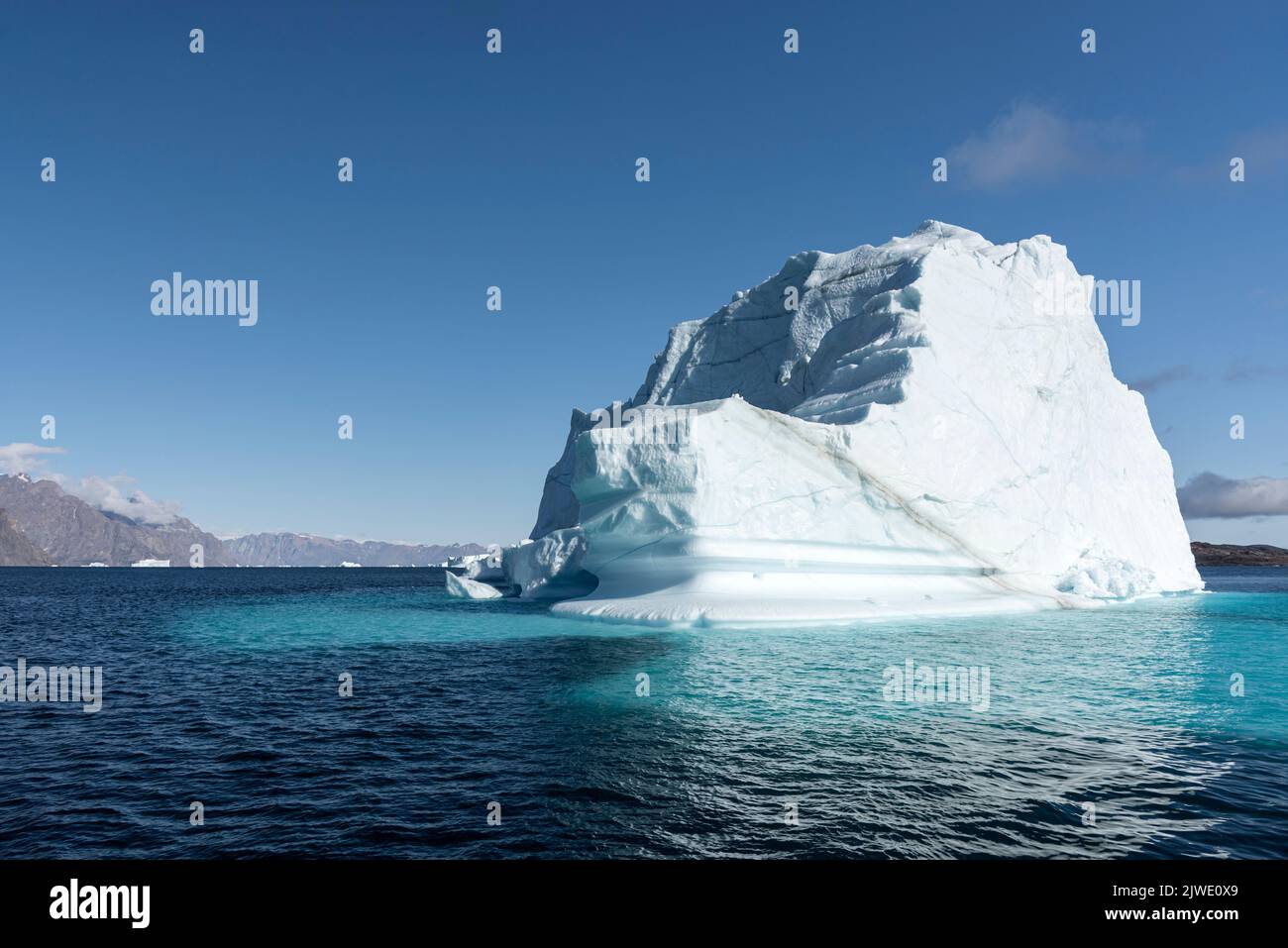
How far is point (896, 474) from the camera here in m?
28.9

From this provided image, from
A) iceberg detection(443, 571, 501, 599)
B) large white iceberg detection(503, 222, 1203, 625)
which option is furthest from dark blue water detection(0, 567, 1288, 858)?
iceberg detection(443, 571, 501, 599)

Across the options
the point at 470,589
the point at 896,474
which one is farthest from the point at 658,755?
the point at 470,589

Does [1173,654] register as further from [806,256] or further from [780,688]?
[806,256]

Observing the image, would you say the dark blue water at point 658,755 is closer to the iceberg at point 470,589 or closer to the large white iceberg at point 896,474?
the large white iceberg at point 896,474

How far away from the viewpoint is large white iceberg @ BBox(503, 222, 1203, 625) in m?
25.3

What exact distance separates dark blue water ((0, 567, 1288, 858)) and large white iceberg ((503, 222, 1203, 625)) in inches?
255

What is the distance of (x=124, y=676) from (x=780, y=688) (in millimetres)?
14273

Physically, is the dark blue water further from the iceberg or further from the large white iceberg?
the iceberg

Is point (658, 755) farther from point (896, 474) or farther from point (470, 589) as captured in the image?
point (470, 589)

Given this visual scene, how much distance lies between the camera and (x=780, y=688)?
13.2 m

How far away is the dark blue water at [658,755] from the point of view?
699 cm
